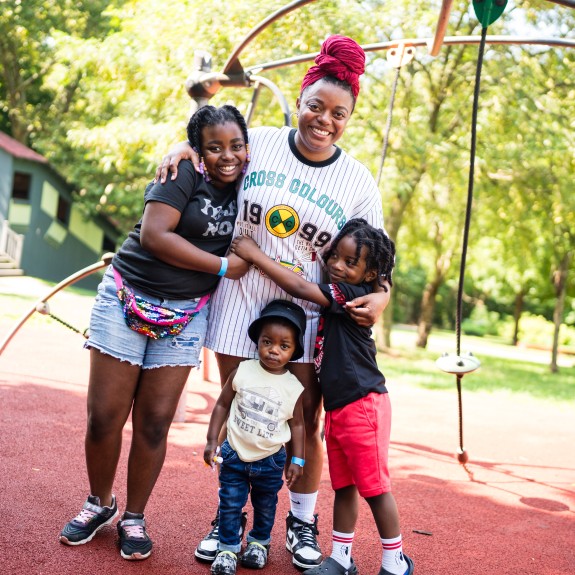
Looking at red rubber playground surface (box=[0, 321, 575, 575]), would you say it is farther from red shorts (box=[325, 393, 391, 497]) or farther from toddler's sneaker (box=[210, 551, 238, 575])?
red shorts (box=[325, 393, 391, 497])

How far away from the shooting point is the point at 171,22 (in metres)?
12.5

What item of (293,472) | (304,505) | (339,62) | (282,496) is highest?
(339,62)

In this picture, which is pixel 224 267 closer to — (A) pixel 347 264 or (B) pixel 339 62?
(A) pixel 347 264

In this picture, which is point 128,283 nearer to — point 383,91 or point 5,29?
point 383,91

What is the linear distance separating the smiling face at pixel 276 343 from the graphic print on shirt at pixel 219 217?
0.41m

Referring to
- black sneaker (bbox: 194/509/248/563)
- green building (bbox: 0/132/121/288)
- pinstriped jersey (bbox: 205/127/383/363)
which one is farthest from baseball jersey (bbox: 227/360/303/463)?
green building (bbox: 0/132/121/288)

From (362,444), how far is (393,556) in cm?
45

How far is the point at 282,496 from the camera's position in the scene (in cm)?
404

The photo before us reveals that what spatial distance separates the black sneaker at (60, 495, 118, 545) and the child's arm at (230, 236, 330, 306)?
1.19 m

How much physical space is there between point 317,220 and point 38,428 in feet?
9.35

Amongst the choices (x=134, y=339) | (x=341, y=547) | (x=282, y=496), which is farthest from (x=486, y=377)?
(x=134, y=339)

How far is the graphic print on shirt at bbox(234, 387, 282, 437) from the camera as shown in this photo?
2857 mm

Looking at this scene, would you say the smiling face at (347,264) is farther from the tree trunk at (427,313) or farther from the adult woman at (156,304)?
the tree trunk at (427,313)

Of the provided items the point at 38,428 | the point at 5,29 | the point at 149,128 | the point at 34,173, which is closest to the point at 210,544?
the point at 38,428
